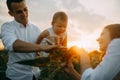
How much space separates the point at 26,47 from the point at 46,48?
1.09 feet

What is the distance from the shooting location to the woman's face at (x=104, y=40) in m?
3.28

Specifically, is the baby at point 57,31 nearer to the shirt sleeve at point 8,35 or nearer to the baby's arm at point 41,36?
the baby's arm at point 41,36

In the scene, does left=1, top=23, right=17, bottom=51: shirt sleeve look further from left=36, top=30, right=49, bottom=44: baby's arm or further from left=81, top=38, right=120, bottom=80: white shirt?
left=81, top=38, right=120, bottom=80: white shirt

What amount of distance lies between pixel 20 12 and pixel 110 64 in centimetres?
213

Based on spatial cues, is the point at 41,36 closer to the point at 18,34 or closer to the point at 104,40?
the point at 18,34

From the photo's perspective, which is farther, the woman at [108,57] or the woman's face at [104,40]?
the woman's face at [104,40]

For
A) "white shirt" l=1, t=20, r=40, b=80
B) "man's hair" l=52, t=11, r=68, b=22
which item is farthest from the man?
"man's hair" l=52, t=11, r=68, b=22

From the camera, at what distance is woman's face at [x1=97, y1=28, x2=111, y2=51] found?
3.28 meters

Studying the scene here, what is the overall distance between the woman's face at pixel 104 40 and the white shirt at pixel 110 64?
12 cm

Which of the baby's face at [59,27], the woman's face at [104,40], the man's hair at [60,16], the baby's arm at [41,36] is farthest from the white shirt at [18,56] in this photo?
the woman's face at [104,40]

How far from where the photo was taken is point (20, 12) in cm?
477

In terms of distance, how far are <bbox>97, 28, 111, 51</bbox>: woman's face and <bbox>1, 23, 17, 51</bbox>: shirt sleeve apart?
1.39 meters

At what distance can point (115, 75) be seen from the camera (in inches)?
124

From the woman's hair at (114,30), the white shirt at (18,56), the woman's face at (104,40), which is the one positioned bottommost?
the white shirt at (18,56)
